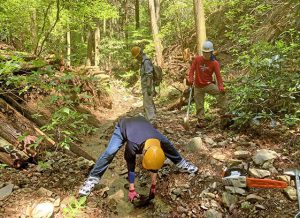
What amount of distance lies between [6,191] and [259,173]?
13.7ft

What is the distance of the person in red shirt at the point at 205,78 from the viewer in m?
7.56

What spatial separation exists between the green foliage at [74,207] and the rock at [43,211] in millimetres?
250

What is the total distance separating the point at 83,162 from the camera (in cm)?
638

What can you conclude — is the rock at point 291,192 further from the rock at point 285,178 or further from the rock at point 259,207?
the rock at point 259,207

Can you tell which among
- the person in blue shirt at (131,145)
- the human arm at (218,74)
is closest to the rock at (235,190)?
the person in blue shirt at (131,145)

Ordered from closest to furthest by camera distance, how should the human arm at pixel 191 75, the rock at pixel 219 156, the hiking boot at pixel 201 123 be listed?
the rock at pixel 219 156, the human arm at pixel 191 75, the hiking boot at pixel 201 123

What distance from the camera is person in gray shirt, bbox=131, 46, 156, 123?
818 centimetres

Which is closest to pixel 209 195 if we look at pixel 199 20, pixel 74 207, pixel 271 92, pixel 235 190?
pixel 235 190

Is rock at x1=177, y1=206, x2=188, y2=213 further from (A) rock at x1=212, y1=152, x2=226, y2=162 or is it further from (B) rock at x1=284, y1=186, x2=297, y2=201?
(B) rock at x1=284, y1=186, x2=297, y2=201

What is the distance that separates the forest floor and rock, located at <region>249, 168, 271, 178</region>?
6cm

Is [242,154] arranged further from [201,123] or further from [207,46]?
[207,46]

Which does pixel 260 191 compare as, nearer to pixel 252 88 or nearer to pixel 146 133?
pixel 146 133

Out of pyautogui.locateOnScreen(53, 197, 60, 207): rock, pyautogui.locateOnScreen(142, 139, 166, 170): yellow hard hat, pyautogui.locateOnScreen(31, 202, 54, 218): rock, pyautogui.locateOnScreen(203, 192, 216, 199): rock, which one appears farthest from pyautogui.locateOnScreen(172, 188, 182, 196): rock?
pyautogui.locateOnScreen(31, 202, 54, 218): rock

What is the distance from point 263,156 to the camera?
5.54 meters
